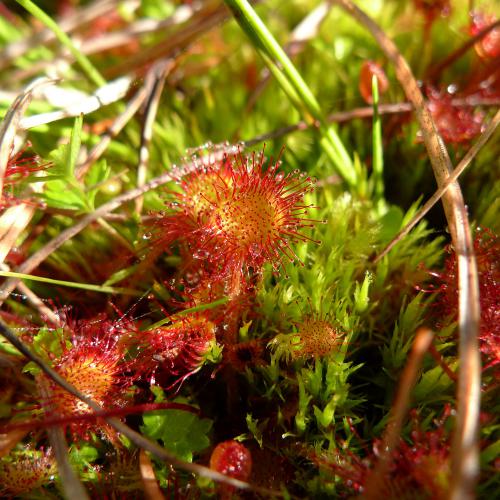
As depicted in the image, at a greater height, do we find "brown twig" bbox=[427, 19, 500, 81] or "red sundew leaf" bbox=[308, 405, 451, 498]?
"brown twig" bbox=[427, 19, 500, 81]

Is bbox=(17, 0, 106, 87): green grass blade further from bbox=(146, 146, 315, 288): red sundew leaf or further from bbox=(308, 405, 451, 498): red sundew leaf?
bbox=(308, 405, 451, 498): red sundew leaf

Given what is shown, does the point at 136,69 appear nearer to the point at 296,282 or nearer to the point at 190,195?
the point at 190,195

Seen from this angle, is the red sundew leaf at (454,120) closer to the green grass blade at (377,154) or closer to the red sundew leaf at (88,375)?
the green grass blade at (377,154)

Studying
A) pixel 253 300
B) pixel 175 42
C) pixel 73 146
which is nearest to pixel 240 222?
pixel 253 300

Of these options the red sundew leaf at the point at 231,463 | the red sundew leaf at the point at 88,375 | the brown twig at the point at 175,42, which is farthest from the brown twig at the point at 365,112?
the red sundew leaf at the point at 231,463

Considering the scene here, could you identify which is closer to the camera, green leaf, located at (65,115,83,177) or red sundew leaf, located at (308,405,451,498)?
red sundew leaf, located at (308,405,451,498)

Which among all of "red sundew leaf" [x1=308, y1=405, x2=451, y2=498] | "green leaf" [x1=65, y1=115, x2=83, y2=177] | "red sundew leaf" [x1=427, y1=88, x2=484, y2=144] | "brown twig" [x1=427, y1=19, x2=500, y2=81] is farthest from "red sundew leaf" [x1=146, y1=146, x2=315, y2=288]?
"brown twig" [x1=427, y1=19, x2=500, y2=81]

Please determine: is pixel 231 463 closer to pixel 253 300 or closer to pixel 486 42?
pixel 253 300

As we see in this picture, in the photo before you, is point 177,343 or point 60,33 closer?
point 177,343

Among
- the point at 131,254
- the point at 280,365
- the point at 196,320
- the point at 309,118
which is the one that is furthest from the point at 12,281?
the point at 309,118
